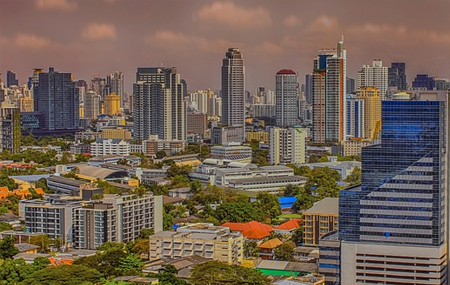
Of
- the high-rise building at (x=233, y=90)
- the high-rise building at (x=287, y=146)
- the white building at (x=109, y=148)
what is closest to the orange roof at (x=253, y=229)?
the high-rise building at (x=287, y=146)

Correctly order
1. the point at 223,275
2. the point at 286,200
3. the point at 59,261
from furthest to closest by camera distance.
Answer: the point at 286,200, the point at 59,261, the point at 223,275

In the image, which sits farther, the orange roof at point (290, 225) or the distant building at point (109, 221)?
the orange roof at point (290, 225)

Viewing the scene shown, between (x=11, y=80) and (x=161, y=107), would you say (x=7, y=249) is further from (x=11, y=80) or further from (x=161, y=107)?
(x=11, y=80)

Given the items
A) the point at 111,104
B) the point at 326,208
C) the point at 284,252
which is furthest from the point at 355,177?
the point at 111,104

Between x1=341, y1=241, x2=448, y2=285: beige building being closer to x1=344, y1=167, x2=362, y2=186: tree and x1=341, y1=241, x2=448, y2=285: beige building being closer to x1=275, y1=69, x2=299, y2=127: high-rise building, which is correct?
x1=344, y1=167, x2=362, y2=186: tree

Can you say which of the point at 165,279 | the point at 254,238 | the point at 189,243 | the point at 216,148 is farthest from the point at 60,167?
the point at 165,279

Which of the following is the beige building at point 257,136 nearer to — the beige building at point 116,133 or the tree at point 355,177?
the beige building at point 116,133

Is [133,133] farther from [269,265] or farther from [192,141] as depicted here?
[269,265]
